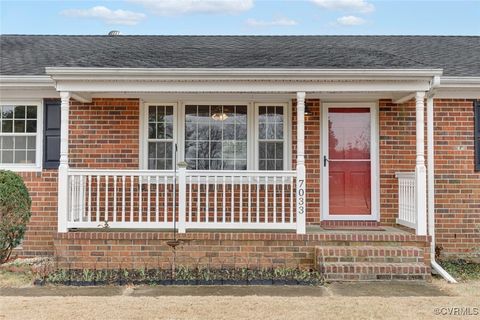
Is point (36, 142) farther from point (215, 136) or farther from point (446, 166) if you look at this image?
point (446, 166)

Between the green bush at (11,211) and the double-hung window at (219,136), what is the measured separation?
87.5 inches

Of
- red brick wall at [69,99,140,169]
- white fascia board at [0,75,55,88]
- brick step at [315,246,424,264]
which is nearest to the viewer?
brick step at [315,246,424,264]

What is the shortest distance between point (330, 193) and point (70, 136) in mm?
4749

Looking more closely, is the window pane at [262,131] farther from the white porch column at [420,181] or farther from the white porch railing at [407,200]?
the white porch column at [420,181]

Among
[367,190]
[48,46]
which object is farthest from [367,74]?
[48,46]

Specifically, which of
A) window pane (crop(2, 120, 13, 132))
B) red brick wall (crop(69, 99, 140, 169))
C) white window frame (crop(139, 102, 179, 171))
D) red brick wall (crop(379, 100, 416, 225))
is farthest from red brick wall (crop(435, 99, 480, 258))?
window pane (crop(2, 120, 13, 132))

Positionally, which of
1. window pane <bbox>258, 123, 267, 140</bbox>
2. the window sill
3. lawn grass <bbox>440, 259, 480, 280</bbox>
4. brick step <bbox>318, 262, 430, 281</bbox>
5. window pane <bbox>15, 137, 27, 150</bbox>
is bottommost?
lawn grass <bbox>440, 259, 480, 280</bbox>

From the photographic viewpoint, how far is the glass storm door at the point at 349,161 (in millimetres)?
8234

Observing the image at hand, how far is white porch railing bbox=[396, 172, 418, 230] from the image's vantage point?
7176mm

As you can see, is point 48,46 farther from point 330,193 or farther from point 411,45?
point 411,45

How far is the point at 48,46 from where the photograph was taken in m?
9.98

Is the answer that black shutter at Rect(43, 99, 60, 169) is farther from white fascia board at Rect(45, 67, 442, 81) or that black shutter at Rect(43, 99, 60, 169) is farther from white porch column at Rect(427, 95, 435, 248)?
white porch column at Rect(427, 95, 435, 248)

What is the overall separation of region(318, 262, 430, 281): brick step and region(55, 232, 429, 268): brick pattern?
17.4 inches

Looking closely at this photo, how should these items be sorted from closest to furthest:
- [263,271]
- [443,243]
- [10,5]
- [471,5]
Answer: [263,271] → [443,243] → [10,5] → [471,5]
